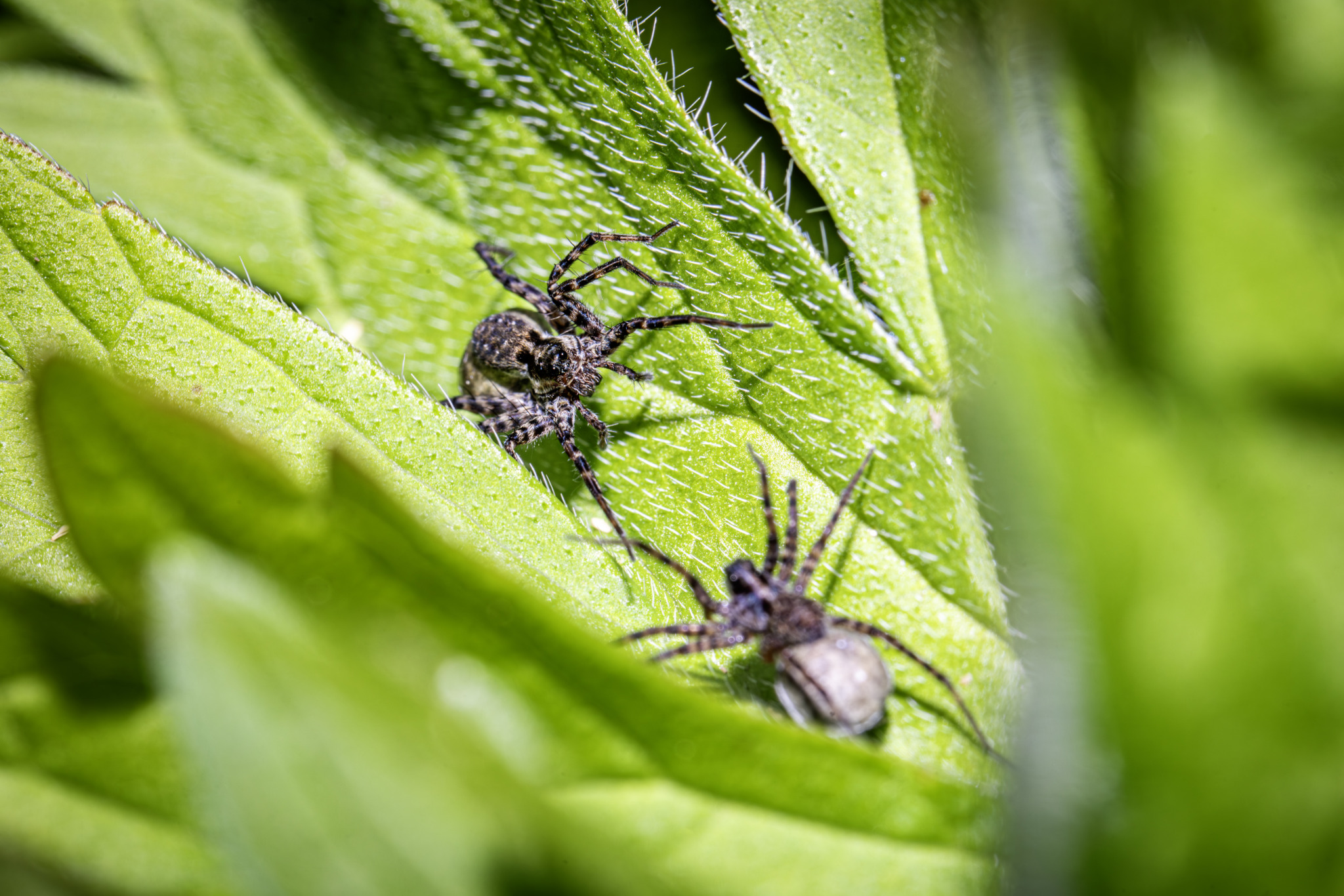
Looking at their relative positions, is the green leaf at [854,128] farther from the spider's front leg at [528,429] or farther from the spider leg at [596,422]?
the spider's front leg at [528,429]

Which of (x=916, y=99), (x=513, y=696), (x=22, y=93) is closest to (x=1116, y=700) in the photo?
(x=513, y=696)

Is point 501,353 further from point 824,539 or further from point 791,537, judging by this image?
point 824,539

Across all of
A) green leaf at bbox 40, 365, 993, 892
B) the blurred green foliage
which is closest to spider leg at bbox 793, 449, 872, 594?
green leaf at bbox 40, 365, 993, 892

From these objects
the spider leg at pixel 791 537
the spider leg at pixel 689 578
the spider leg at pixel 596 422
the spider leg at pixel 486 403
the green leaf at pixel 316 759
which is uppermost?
the green leaf at pixel 316 759

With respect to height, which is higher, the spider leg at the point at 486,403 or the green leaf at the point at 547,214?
the green leaf at the point at 547,214

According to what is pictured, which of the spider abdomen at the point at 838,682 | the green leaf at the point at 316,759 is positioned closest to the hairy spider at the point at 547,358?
the spider abdomen at the point at 838,682

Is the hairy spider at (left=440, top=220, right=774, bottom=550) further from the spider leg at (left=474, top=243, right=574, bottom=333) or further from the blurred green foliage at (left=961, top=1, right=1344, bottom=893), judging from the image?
the blurred green foliage at (left=961, top=1, right=1344, bottom=893)
